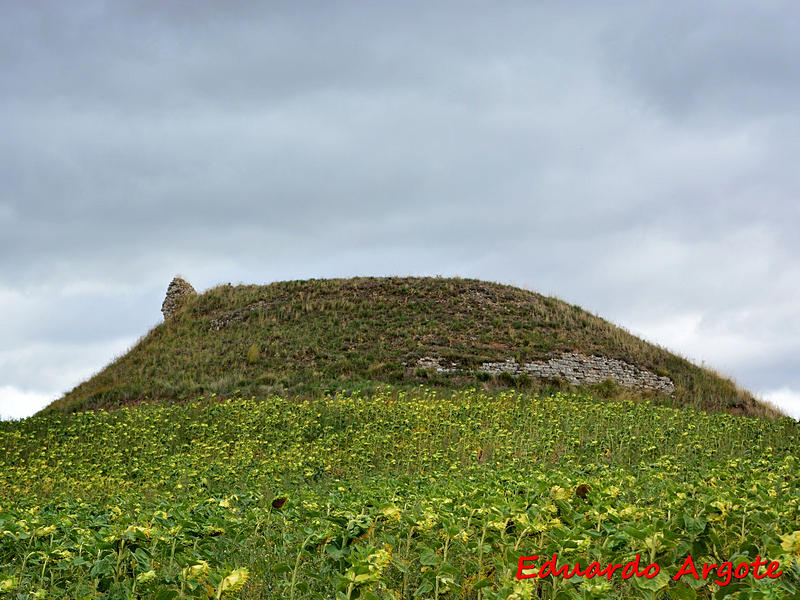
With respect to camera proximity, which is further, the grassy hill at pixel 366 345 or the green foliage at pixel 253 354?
the green foliage at pixel 253 354

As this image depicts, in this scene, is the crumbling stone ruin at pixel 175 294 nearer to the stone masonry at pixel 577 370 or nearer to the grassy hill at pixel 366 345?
the grassy hill at pixel 366 345

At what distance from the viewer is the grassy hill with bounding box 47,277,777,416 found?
22703 mm

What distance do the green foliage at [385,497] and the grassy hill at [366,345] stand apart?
3.32 metres

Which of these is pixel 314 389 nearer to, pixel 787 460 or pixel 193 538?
pixel 787 460

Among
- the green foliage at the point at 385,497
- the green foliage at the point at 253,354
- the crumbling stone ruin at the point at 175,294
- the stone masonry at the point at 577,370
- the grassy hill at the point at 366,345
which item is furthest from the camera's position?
the crumbling stone ruin at the point at 175,294

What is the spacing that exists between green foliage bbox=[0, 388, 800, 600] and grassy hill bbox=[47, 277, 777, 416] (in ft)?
10.9

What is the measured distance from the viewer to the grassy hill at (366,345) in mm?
22703

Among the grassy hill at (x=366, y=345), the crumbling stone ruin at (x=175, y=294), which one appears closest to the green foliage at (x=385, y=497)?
the grassy hill at (x=366, y=345)

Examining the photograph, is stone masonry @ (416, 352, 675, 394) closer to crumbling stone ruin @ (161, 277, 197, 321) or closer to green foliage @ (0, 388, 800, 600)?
green foliage @ (0, 388, 800, 600)

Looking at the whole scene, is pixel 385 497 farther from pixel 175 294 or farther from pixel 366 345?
pixel 175 294

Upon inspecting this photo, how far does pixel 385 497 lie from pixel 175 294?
32.9 meters

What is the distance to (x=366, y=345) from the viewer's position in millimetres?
26375

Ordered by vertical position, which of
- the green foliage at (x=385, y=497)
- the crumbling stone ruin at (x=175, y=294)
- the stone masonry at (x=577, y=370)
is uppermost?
the crumbling stone ruin at (x=175, y=294)

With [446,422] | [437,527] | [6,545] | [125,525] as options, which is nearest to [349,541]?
[437,527]
